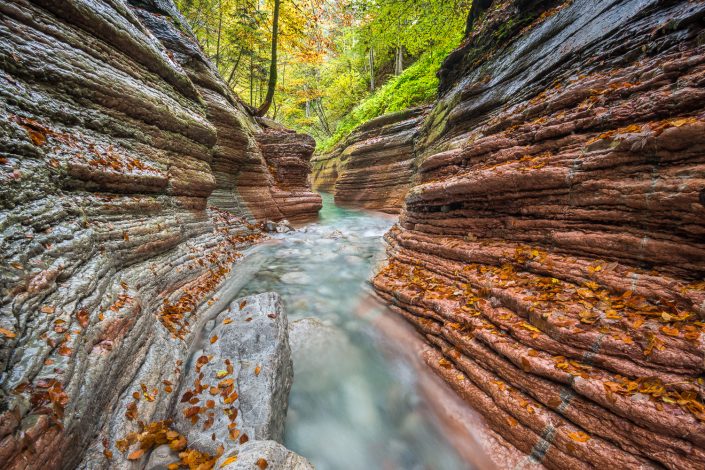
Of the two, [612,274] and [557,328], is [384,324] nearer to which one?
[557,328]

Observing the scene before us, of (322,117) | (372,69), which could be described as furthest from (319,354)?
(322,117)

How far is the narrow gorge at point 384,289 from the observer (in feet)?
7.51

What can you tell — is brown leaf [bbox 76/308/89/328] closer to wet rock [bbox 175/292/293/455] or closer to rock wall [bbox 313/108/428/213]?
wet rock [bbox 175/292/293/455]

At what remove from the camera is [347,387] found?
393 cm

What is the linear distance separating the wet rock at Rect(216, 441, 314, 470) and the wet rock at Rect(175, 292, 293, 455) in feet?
1.63

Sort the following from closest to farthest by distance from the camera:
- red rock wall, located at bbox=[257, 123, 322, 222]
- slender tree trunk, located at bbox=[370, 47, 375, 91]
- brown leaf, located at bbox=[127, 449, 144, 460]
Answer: brown leaf, located at bbox=[127, 449, 144, 460], red rock wall, located at bbox=[257, 123, 322, 222], slender tree trunk, located at bbox=[370, 47, 375, 91]

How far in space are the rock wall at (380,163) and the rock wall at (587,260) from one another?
805 cm

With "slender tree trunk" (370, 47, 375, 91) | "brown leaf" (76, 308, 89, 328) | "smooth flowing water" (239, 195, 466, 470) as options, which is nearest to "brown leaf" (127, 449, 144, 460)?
"brown leaf" (76, 308, 89, 328)

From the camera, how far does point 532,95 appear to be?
6086 millimetres

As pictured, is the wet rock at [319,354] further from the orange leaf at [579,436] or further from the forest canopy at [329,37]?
the forest canopy at [329,37]

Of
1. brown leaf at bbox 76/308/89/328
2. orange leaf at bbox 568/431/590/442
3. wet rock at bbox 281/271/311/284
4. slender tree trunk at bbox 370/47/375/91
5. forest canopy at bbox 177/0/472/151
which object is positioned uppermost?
slender tree trunk at bbox 370/47/375/91

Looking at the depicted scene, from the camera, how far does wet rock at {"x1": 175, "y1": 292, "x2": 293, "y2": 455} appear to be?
2.69 metres

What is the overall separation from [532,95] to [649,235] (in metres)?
4.51

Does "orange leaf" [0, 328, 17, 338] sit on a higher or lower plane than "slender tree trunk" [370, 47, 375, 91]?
lower
